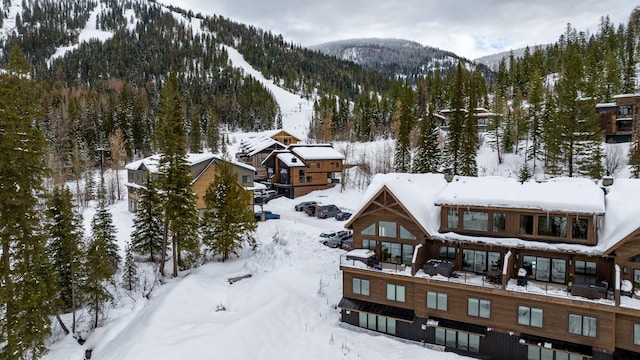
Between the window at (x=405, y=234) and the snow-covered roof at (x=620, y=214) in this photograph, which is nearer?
the snow-covered roof at (x=620, y=214)

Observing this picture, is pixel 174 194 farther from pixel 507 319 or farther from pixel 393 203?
pixel 507 319

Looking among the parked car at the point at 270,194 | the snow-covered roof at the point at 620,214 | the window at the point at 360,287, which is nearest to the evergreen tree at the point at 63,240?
the window at the point at 360,287

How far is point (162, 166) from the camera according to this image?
34.1 meters

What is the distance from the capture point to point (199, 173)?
1743 inches

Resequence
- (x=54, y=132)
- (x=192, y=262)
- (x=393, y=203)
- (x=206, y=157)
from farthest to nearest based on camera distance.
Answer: (x=54, y=132) < (x=206, y=157) < (x=192, y=262) < (x=393, y=203)

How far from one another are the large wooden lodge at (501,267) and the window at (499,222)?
58mm

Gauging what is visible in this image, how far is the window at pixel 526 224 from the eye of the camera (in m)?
22.5

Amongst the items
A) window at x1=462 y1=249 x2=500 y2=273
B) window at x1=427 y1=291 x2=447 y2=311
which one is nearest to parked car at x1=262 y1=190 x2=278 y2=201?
window at x1=427 y1=291 x2=447 y2=311

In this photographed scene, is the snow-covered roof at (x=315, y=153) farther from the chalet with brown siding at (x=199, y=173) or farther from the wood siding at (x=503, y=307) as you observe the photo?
the wood siding at (x=503, y=307)

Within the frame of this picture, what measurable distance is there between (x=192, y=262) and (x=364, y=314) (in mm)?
18677

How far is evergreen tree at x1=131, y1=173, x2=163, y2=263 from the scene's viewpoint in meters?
36.4

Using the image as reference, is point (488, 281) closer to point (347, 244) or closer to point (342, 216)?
point (347, 244)

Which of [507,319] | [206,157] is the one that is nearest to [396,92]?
[206,157]

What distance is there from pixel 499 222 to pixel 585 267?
506cm
